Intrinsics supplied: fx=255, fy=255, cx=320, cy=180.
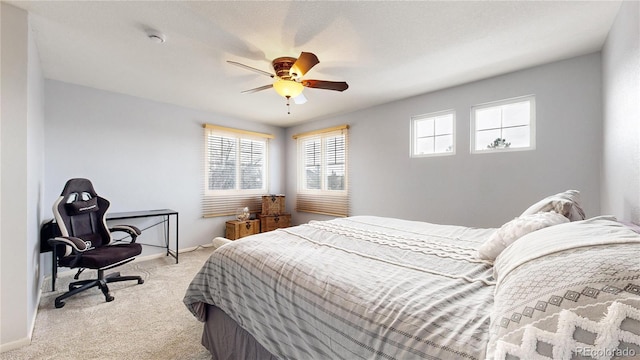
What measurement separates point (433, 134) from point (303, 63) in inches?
93.1

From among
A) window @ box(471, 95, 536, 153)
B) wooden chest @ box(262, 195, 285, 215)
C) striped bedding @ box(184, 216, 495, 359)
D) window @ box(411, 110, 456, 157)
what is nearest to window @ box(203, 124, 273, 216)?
wooden chest @ box(262, 195, 285, 215)

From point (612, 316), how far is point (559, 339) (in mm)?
113

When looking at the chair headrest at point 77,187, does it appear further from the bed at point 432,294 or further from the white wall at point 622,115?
the white wall at point 622,115

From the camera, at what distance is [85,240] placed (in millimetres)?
2844

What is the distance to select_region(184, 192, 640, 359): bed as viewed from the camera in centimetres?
59

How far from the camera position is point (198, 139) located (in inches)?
175

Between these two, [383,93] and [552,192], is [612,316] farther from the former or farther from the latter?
[383,93]

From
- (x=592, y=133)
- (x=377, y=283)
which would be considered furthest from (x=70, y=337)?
(x=592, y=133)

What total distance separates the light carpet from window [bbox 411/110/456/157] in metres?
3.45

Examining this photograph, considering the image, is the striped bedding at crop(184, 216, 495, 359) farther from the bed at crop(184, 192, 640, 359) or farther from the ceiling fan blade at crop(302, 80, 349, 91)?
the ceiling fan blade at crop(302, 80, 349, 91)

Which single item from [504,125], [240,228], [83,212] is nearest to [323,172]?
[240,228]

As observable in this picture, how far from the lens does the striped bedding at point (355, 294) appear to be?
84 cm

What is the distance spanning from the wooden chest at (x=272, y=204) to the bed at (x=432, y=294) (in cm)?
316

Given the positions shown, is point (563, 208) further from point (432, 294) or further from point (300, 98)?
point (300, 98)
